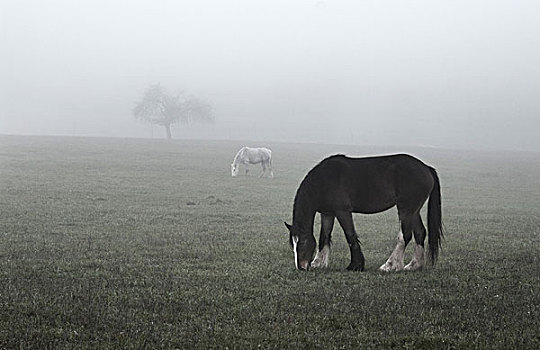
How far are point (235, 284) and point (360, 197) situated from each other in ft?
9.38

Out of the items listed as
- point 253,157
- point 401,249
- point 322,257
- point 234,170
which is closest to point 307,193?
point 322,257

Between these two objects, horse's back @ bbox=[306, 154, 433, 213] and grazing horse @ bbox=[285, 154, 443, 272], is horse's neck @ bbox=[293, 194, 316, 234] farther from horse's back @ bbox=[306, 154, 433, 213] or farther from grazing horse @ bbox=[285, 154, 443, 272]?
horse's back @ bbox=[306, 154, 433, 213]

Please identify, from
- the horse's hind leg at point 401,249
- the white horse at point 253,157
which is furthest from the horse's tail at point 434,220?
the white horse at point 253,157

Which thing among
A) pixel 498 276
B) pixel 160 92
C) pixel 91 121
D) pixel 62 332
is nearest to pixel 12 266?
pixel 62 332

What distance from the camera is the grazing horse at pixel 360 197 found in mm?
10711

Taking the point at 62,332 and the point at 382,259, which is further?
the point at 382,259

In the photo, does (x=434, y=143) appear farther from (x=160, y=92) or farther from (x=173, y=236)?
(x=173, y=236)

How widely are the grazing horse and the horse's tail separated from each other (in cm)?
2

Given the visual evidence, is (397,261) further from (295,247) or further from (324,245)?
(295,247)

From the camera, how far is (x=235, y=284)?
30.6 feet

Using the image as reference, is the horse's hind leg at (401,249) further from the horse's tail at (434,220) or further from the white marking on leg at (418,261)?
the horse's tail at (434,220)

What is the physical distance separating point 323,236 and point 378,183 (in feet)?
4.91

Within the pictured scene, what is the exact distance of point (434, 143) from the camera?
418ft

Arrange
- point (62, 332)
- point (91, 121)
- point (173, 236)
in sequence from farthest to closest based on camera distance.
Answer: point (91, 121), point (173, 236), point (62, 332)
